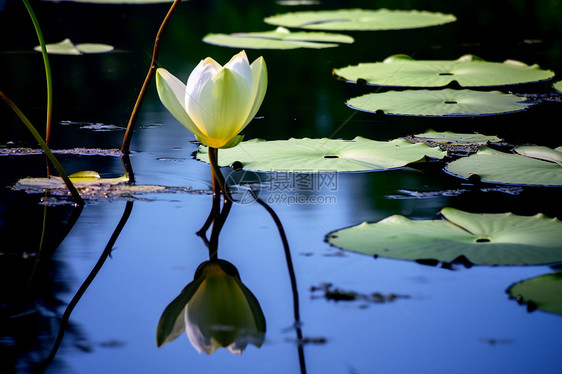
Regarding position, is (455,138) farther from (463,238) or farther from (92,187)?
(92,187)

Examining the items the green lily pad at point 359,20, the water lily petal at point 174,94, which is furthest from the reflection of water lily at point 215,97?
the green lily pad at point 359,20

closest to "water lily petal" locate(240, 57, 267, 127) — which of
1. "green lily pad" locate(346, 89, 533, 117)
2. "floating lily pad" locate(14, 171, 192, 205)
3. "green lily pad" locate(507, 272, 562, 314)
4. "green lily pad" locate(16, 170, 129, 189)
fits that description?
"floating lily pad" locate(14, 171, 192, 205)

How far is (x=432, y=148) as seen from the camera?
1.83 meters

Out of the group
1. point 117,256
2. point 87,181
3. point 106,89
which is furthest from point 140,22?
point 117,256

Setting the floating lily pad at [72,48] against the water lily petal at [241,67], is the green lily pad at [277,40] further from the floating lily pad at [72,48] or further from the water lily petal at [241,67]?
the water lily petal at [241,67]

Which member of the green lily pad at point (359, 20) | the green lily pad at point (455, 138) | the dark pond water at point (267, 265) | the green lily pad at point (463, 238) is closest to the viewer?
the dark pond water at point (267, 265)

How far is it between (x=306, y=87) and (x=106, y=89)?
814 millimetres

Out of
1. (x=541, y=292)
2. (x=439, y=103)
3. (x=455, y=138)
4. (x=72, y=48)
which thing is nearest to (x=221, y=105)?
(x=541, y=292)

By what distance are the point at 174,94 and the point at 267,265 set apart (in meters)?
0.45

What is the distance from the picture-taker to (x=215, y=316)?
102 centimetres

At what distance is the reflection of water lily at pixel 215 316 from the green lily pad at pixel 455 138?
3.41ft

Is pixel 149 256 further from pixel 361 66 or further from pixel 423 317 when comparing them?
pixel 361 66

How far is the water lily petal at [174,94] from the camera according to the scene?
1438 mm

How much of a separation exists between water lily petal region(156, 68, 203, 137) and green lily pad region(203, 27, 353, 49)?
2.32 metres
